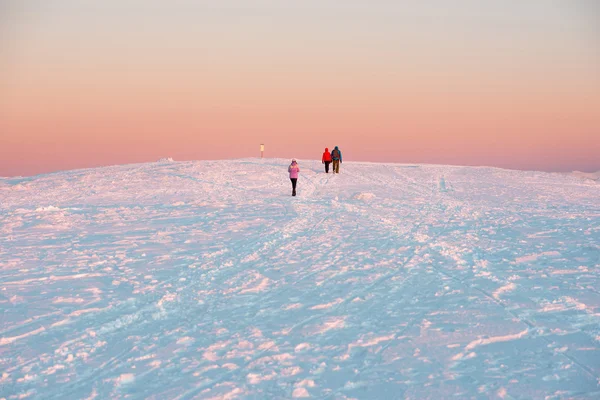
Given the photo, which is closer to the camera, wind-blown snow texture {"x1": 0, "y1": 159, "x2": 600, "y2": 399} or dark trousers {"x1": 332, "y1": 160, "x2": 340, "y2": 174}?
wind-blown snow texture {"x1": 0, "y1": 159, "x2": 600, "y2": 399}

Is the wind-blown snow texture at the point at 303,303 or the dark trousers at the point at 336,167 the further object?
the dark trousers at the point at 336,167

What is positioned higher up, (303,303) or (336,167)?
(336,167)

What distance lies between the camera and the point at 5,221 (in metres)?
19.3

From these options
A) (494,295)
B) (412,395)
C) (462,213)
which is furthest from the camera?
(462,213)

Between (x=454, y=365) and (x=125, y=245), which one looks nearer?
(x=454, y=365)

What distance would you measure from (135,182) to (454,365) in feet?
91.7

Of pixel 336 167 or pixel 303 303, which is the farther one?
pixel 336 167

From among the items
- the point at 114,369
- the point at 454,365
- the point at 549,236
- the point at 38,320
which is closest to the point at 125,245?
the point at 38,320

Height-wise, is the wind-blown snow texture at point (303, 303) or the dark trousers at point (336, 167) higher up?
the dark trousers at point (336, 167)

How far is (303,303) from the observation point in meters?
8.90

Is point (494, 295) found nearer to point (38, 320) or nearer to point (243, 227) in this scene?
point (38, 320)

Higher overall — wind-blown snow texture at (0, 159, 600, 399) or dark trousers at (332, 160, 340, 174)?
dark trousers at (332, 160, 340, 174)

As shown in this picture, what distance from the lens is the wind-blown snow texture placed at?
616 centimetres

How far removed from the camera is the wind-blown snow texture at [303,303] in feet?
20.2
